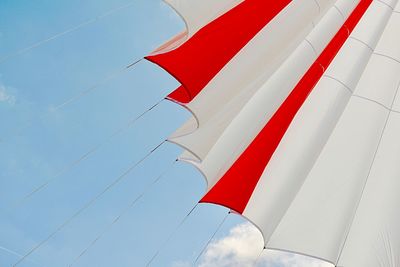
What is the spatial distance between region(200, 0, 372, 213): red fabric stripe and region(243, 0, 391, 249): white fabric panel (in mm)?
71

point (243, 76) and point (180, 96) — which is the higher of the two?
point (243, 76)

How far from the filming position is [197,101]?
430 centimetres

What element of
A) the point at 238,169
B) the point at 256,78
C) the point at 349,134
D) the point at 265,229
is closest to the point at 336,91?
the point at 349,134

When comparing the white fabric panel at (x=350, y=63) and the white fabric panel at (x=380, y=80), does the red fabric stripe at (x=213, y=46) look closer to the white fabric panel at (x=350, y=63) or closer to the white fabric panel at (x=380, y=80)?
the white fabric panel at (x=350, y=63)

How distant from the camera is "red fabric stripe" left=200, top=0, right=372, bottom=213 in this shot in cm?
468

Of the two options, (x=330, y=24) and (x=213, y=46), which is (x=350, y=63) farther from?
(x=213, y=46)

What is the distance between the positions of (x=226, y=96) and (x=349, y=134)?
1201mm

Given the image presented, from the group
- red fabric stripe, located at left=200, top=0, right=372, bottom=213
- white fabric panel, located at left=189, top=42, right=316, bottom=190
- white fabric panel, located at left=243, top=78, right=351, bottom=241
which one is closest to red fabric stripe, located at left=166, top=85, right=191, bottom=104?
white fabric panel, located at left=189, top=42, right=316, bottom=190

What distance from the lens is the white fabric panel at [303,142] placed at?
4453 mm

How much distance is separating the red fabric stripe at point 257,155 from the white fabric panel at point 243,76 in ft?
1.29

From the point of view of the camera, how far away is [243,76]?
455 centimetres

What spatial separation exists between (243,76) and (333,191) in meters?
1.17

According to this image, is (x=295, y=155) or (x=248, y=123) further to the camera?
(x=295, y=155)

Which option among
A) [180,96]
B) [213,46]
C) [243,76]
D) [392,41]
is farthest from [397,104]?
[180,96]
